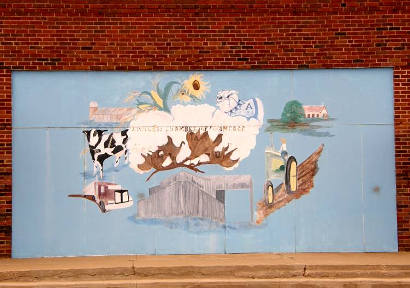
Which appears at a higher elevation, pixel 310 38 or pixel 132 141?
pixel 310 38

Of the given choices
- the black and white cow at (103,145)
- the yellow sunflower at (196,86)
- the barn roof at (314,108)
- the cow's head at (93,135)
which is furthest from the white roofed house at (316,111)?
the cow's head at (93,135)

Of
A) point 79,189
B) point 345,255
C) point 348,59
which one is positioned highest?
point 348,59

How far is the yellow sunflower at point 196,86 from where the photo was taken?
12508 mm

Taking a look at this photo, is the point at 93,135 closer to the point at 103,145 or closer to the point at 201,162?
the point at 103,145

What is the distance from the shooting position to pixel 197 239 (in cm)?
1245

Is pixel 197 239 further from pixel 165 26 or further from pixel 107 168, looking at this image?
pixel 165 26

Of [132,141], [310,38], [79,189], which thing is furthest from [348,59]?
[79,189]

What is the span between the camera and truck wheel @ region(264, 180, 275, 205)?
41.1ft

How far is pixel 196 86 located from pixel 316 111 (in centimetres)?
205

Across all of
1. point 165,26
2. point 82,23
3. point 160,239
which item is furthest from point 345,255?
point 82,23

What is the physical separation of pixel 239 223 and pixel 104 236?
222cm

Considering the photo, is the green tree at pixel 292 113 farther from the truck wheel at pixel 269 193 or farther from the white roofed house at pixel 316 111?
the truck wheel at pixel 269 193

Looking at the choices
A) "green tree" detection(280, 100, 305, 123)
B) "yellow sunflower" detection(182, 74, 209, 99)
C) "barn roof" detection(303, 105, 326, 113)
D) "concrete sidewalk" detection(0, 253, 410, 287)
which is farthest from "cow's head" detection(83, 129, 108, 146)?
"barn roof" detection(303, 105, 326, 113)

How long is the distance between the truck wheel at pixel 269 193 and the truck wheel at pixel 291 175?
27 centimetres
